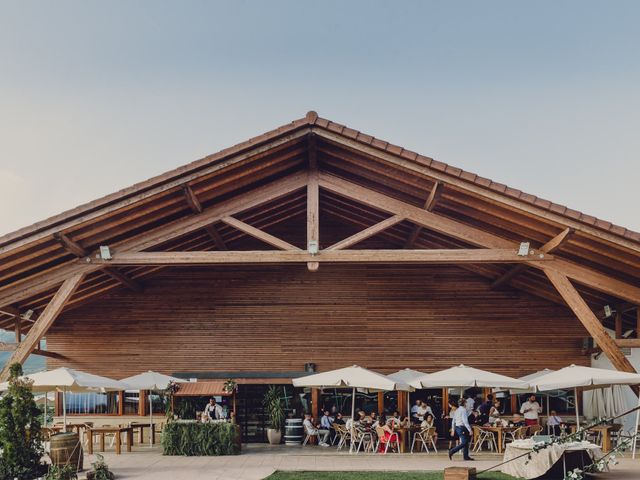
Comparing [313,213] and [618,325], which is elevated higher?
[313,213]

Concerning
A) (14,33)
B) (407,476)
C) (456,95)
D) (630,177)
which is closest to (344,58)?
(456,95)

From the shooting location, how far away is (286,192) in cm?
1413

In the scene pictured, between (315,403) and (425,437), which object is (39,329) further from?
(425,437)

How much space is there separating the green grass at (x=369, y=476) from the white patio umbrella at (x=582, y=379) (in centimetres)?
265

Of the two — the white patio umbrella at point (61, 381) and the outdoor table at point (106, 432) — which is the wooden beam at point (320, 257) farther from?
the outdoor table at point (106, 432)

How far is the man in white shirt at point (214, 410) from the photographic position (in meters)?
15.6

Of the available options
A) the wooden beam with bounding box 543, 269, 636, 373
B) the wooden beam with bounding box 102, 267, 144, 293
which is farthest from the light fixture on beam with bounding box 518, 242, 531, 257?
the wooden beam with bounding box 102, 267, 144, 293

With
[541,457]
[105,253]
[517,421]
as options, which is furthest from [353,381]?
[105,253]

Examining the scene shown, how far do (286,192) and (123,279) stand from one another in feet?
15.9

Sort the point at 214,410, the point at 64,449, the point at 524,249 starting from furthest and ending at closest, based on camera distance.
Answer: the point at 214,410
the point at 524,249
the point at 64,449

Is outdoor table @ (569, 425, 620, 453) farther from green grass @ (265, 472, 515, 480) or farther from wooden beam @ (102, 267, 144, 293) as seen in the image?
wooden beam @ (102, 267, 144, 293)

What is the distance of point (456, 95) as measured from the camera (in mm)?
37969

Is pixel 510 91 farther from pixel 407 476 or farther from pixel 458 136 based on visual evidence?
pixel 407 476

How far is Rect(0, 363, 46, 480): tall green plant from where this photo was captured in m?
10.6
